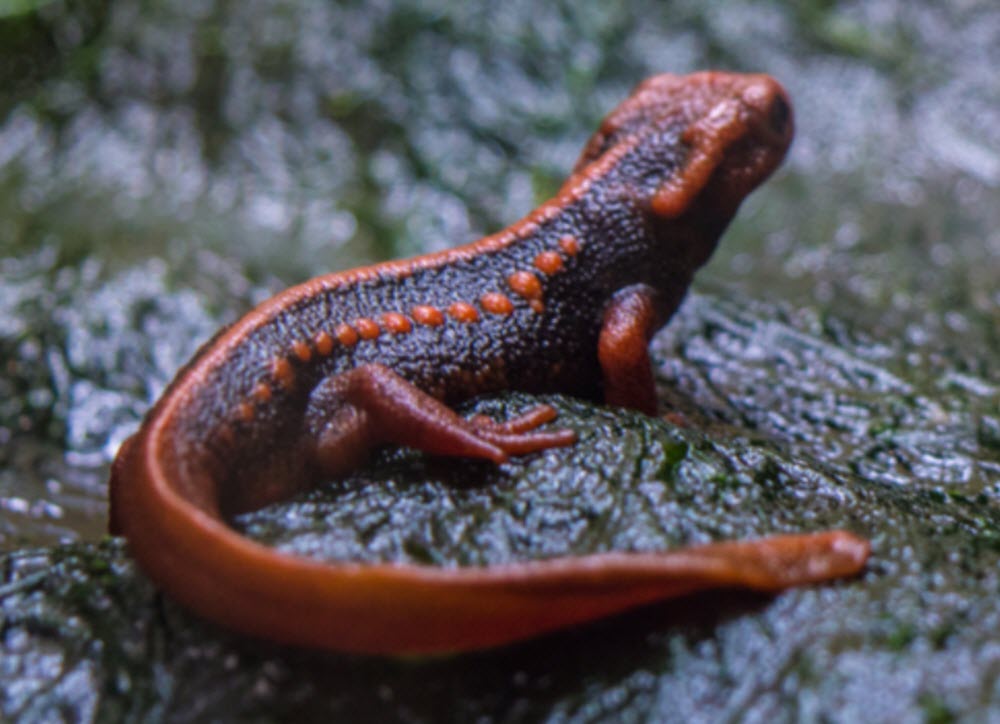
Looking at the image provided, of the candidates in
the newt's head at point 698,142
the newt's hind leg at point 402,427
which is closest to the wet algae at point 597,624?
the newt's hind leg at point 402,427

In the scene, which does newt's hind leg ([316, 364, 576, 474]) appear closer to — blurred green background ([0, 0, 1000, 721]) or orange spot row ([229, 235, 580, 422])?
orange spot row ([229, 235, 580, 422])

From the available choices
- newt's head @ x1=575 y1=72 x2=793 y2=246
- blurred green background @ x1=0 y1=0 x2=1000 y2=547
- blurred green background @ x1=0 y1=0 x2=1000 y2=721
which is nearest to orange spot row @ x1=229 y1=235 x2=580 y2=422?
newt's head @ x1=575 y1=72 x2=793 y2=246

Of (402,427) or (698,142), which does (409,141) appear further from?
(402,427)

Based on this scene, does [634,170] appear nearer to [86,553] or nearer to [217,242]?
[86,553]

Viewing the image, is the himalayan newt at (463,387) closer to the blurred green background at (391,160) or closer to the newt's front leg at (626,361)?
the newt's front leg at (626,361)

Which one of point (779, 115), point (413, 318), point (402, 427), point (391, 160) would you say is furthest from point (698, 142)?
point (391, 160)
